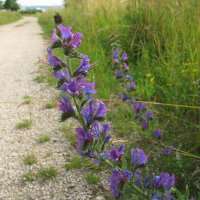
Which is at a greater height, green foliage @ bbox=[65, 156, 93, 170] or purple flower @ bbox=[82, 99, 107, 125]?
purple flower @ bbox=[82, 99, 107, 125]

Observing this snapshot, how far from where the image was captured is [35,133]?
292cm

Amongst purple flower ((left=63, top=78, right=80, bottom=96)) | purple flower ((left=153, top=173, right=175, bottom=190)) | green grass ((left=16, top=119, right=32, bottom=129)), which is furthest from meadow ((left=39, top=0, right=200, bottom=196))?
green grass ((left=16, top=119, right=32, bottom=129))

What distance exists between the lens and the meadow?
214cm

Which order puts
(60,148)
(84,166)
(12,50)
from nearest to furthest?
(84,166)
(60,148)
(12,50)

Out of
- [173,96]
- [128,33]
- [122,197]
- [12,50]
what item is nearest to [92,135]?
[122,197]

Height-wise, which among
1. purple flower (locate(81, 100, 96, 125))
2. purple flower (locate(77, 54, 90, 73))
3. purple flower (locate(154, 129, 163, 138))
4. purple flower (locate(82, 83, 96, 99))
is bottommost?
purple flower (locate(154, 129, 163, 138))

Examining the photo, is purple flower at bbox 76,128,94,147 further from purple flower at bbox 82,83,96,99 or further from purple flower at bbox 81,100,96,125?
purple flower at bbox 82,83,96,99

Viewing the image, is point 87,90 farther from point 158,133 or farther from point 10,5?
point 10,5

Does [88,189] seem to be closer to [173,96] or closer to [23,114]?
[173,96]

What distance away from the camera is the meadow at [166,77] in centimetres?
214

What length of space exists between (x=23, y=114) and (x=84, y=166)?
169cm

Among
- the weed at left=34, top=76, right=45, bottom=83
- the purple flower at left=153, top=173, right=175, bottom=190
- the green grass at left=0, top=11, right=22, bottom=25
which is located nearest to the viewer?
the purple flower at left=153, top=173, right=175, bottom=190

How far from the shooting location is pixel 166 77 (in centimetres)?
296

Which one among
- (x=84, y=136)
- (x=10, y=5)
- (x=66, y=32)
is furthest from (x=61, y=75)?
(x=10, y=5)
